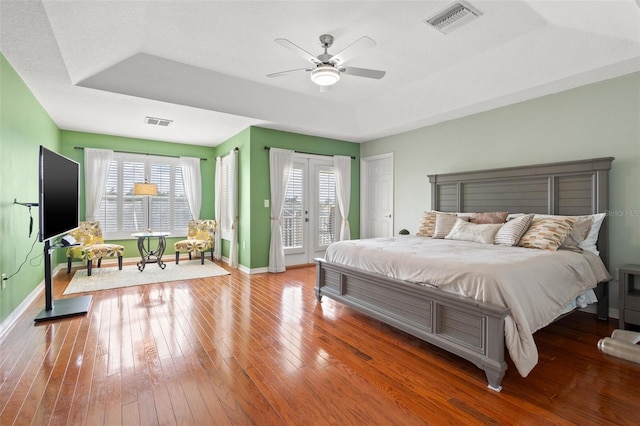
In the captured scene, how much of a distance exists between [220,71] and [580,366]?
197 inches

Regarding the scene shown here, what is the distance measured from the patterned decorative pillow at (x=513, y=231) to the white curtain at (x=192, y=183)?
607 cm

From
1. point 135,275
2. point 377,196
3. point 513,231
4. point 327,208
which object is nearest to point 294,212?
point 327,208

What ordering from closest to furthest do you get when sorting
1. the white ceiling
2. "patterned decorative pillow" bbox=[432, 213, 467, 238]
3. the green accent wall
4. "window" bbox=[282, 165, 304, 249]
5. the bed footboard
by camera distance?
the bed footboard
the white ceiling
"patterned decorative pillow" bbox=[432, 213, 467, 238]
the green accent wall
"window" bbox=[282, 165, 304, 249]

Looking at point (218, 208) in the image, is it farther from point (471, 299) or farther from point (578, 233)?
point (578, 233)

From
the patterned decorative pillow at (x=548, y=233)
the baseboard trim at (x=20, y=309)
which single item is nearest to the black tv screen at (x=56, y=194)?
the baseboard trim at (x=20, y=309)

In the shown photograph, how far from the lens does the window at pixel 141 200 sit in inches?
253

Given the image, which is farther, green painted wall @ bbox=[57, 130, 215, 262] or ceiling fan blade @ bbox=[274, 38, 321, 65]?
green painted wall @ bbox=[57, 130, 215, 262]

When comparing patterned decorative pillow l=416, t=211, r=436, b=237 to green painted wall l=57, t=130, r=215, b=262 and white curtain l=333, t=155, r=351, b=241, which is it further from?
green painted wall l=57, t=130, r=215, b=262

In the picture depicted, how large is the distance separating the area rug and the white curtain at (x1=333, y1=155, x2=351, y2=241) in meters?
2.60

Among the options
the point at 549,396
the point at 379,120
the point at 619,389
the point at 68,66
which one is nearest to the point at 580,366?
the point at 619,389

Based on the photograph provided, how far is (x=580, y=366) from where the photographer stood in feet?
7.99

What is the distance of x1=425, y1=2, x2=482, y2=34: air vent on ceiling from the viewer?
112 inches

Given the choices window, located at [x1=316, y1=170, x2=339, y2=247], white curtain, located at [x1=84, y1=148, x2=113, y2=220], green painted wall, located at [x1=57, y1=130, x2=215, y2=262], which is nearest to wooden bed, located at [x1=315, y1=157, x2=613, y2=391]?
window, located at [x1=316, y1=170, x2=339, y2=247]

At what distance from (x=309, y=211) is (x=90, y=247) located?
158 inches
